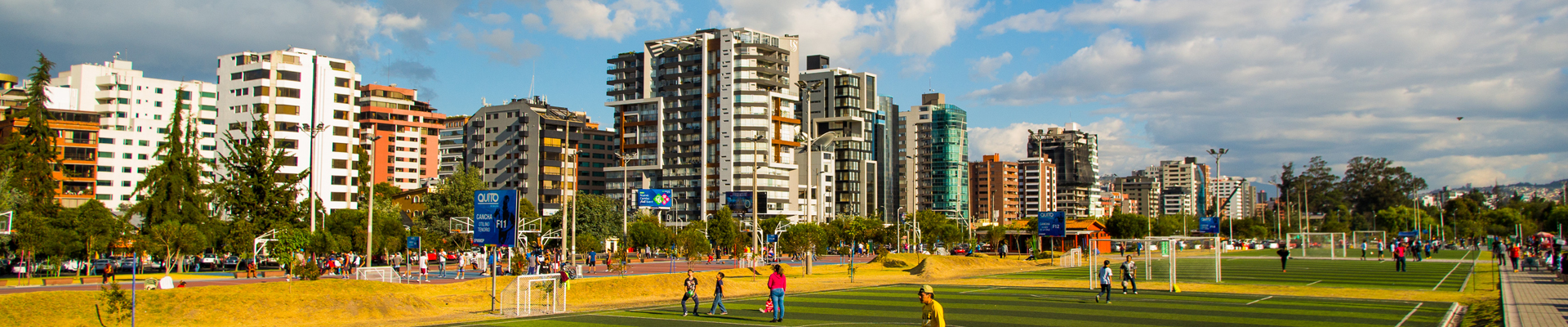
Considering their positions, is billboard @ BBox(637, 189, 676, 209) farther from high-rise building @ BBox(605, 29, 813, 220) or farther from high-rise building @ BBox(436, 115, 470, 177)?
high-rise building @ BBox(436, 115, 470, 177)

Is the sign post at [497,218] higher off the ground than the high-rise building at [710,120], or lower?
lower

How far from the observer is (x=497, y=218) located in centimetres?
2742

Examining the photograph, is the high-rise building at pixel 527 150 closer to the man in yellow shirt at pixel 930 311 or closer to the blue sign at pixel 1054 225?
the blue sign at pixel 1054 225

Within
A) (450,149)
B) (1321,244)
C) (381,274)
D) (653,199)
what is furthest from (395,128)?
(1321,244)

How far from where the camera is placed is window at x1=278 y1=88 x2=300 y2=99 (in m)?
99.1

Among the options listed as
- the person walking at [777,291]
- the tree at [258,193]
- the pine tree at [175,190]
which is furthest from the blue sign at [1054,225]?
the pine tree at [175,190]

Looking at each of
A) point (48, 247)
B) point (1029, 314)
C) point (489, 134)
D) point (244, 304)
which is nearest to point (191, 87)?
point (489, 134)

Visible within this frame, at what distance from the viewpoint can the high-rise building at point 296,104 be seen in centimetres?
9844

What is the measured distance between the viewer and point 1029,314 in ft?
87.8

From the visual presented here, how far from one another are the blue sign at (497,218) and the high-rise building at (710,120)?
10235cm

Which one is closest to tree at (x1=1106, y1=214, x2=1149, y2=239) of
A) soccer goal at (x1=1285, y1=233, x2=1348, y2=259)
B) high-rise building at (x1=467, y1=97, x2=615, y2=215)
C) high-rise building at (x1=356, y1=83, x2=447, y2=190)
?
soccer goal at (x1=1285, y1=233, x2=1348, y2=259)

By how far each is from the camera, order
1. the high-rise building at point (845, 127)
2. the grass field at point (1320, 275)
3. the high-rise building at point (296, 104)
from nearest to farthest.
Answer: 1. the grass field at point (1320, 275)
2. the high-rise building at point (296, 104)
3. the high-rise building at point (845, 127)

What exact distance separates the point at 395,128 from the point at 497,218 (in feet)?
414

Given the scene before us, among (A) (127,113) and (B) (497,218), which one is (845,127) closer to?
(A) (127,113)
